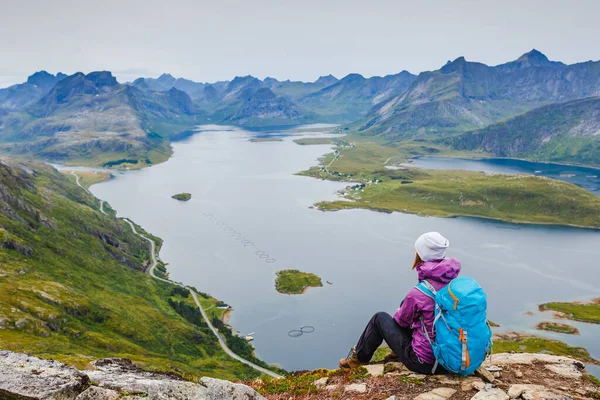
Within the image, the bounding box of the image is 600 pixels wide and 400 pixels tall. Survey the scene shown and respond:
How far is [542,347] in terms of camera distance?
90.2 metres

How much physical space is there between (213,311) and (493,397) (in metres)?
107

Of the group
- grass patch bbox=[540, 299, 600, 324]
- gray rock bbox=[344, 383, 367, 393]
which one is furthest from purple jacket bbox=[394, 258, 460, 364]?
grass patch bbox=[540, 299, 600, 324]

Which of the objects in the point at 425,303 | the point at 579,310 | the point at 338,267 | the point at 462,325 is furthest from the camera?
the point at 338,267

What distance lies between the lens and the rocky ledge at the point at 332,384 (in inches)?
396

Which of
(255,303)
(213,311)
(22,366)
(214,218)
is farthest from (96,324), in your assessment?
(214,218)

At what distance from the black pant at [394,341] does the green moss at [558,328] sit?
110 metres

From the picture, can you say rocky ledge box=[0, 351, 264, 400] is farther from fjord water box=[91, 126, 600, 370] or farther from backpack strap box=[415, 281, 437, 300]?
fjord water box=[91, 126, 600, 370]

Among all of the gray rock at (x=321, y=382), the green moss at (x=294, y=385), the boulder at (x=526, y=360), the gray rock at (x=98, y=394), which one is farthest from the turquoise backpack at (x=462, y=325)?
the gray rock at (x=98, y=394)

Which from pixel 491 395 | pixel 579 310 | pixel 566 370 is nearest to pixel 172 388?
pixel 491 395

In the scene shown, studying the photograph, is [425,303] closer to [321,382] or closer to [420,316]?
[420,316]

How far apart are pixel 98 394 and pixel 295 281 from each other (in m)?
116

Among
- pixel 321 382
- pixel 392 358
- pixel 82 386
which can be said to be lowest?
pixel 321 382

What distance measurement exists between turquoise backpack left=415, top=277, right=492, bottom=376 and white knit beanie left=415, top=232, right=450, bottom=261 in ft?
3.75

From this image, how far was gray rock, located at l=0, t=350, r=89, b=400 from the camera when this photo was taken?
956 centimetres
